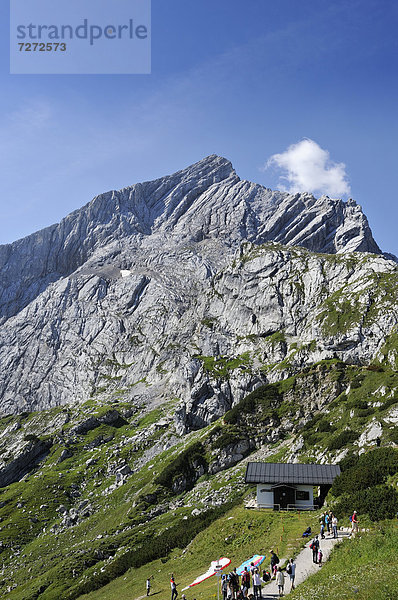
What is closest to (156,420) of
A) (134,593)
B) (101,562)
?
(101,562)

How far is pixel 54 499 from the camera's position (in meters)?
122

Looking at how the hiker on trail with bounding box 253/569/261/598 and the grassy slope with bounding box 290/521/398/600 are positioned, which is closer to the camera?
the grassy slope with bounding box 290/521/398/600

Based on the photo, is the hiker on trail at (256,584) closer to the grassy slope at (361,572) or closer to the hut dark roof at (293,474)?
the grassy slope at (361,572)

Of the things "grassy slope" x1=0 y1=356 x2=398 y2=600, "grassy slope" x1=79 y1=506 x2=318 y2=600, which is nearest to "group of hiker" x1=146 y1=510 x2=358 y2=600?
"grassy slope" x1=79 y1=506 x2=318 y2=600

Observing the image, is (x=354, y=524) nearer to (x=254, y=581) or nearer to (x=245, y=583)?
(x=245, y=583)

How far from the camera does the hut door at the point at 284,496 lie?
5878 cm

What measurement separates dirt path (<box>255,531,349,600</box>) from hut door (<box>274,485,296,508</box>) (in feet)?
63.3

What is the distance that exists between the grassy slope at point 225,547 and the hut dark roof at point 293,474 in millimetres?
4614

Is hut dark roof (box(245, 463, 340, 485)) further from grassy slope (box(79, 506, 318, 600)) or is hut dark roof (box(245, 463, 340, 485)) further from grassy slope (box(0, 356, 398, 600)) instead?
grassy slope (box(0, 356, 398, 600))

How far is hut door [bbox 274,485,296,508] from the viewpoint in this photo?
193ft

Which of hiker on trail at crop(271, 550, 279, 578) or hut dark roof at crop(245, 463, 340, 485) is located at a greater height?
hiker on trail at crop(271, 550, 279, 578)

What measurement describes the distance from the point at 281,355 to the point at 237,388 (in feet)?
72.3

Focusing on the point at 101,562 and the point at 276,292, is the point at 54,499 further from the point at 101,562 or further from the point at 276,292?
the point at 276,292

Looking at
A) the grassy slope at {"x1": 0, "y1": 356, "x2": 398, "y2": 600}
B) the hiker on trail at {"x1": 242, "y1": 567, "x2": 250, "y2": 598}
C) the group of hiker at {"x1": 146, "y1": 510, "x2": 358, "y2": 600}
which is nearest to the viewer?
the group of hiker at {"x1": 146, "y1": 510, "x2": 358, "y2": 600}
